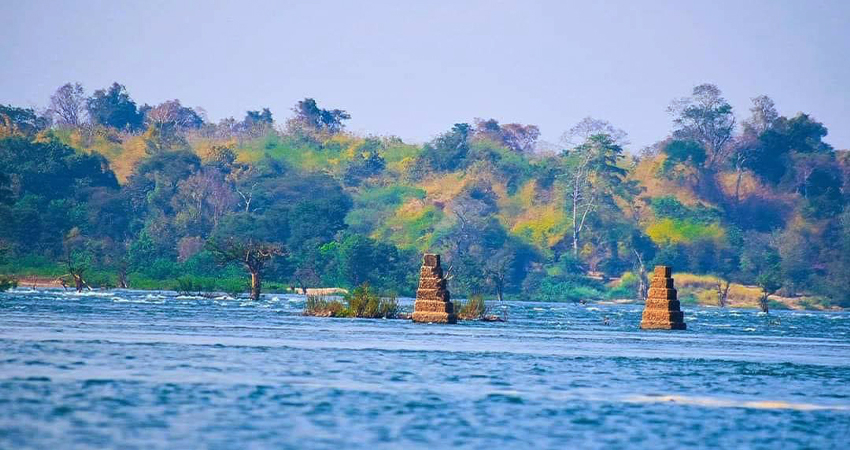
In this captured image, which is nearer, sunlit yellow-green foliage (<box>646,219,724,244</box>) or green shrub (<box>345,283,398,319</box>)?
green shrub (<box>345,283,398,319</box>)

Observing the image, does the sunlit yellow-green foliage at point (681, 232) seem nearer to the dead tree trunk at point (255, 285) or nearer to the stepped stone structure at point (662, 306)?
the dead tree trunk at point (255, 285)

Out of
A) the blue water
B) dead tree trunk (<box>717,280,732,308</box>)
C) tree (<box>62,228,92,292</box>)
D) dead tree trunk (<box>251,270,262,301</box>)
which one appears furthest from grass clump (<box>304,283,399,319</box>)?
dead tree trunk (<box>717,280,732,308</box>)

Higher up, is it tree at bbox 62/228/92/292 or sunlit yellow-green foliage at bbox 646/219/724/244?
sunlit yellow-green foliage at bbox 646/219/724/244

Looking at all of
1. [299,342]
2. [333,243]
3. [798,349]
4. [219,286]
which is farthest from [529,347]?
[333,243]

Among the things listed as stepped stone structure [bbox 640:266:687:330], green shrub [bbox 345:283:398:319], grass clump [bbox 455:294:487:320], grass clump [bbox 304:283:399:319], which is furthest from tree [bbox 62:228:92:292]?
stepped stone structure [bbox 640:266:687:330]

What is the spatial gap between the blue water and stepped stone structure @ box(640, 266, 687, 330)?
13658mm

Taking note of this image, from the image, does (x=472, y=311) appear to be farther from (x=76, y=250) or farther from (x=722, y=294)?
(x=722, y=294)

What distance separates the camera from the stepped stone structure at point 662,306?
8394 centimetres

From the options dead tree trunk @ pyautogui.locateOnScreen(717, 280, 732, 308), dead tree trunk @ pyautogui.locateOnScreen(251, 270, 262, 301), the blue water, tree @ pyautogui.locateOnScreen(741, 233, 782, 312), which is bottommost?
the blue water

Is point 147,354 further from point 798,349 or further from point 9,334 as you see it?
point 798,349

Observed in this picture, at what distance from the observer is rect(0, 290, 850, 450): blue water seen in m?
29.7

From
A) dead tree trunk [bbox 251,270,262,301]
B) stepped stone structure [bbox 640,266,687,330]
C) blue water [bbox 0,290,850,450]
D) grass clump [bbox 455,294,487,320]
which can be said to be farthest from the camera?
dead tree trunk [bbox 251,270,262,301]

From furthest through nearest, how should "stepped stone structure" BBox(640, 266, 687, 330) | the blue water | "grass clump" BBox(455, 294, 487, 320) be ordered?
"grass clump" BBox(455, 294, 487, 320), "stepped stone structure" BBox(640, 266, 687, 330), the blue water

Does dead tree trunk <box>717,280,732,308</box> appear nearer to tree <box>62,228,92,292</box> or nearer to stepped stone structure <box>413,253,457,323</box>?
tree <box>62,228,92,292</box>
